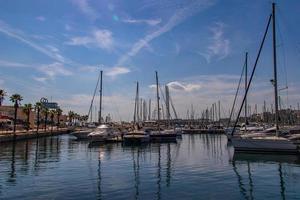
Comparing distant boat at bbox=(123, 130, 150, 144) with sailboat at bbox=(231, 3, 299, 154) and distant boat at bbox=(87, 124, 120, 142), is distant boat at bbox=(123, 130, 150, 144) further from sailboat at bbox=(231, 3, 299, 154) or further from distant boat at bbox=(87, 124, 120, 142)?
sailboat at bbox=(231, 3, 299, 154)

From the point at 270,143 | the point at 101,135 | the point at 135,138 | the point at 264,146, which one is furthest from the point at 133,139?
the point at 270,143

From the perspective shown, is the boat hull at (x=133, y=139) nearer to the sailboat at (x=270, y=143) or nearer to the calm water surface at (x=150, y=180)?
the sailboat at (x=270, y=143)

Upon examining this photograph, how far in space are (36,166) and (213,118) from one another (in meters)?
145

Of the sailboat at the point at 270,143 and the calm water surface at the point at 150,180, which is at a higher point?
the sailboat at the point at 270,143

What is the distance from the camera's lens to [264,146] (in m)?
47.8

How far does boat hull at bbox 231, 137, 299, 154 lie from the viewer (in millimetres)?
46562

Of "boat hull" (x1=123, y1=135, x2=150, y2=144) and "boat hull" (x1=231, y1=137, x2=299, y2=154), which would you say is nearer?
"boat hull" (x1=231, y1=137, x2=299, y2=154)

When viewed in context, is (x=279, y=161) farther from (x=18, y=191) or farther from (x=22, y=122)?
(x=22, y=122)

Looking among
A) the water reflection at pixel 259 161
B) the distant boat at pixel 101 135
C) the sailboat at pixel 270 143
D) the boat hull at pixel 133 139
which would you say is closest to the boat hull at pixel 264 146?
the sailboat at pixel 270 143

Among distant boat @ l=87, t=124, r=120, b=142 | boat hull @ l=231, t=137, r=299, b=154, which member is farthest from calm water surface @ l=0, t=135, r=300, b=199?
distant boat @ l=87, t=124, r=120, b=142

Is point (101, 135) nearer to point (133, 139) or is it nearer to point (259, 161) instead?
point (133, 139)

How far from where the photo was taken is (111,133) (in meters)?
79.0

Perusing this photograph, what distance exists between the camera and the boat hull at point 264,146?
153 feet

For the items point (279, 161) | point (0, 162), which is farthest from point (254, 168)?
point (0, 162)
